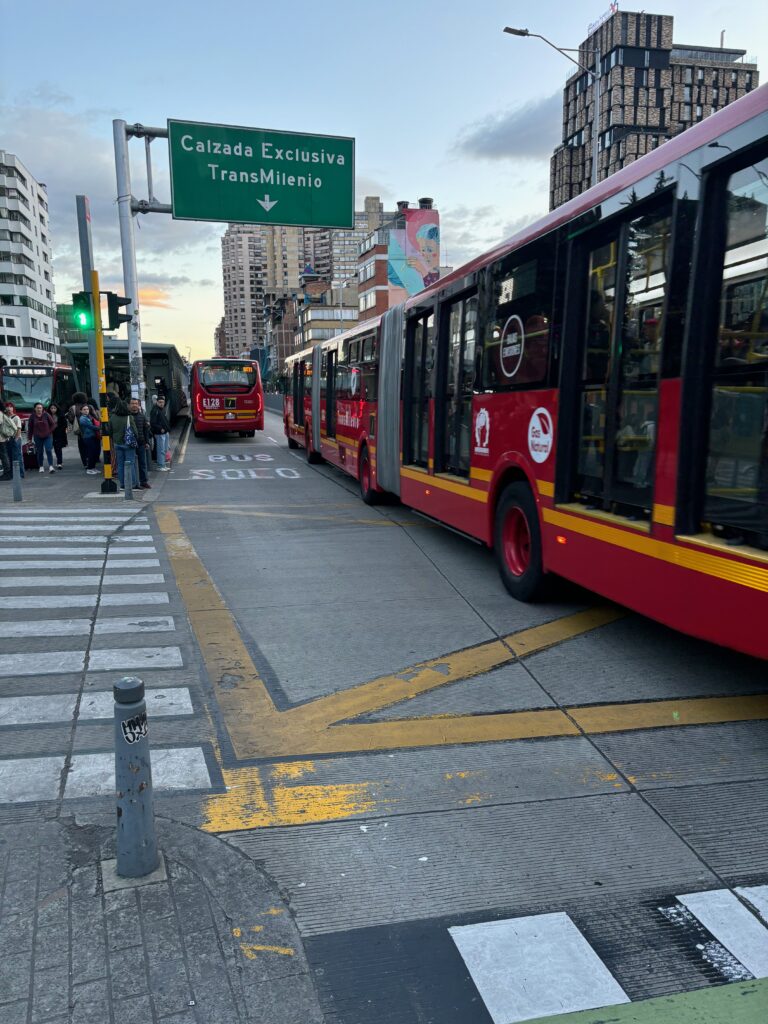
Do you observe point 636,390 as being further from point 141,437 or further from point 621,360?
point 141,437

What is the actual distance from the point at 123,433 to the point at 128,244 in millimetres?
4566

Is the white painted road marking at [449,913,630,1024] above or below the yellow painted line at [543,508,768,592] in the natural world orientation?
below

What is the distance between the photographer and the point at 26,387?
28.0 m

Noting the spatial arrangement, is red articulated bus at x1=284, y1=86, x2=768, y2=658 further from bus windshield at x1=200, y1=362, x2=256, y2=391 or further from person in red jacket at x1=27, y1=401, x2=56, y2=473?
bus windshield at x1=200, y1=362, x2=256, y2=391

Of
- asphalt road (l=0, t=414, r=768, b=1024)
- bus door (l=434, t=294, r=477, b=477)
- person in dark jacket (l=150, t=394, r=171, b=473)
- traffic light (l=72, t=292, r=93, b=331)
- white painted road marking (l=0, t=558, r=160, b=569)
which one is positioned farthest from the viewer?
person in dark jacket (l=150, t=394, r=171, b=473)

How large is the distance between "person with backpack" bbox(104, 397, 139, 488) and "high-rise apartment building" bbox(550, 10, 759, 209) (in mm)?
90514

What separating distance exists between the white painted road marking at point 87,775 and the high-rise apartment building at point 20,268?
9486 centimetres

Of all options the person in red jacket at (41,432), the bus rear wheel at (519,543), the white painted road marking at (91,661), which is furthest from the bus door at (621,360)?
the person in red jacket at (41,432)

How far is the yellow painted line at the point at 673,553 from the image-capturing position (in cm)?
405

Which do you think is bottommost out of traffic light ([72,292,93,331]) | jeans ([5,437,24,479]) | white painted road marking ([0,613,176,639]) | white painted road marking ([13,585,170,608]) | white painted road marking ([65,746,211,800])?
white painted road marking ([13,585,170,608])

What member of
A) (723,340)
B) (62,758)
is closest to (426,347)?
(723,340)

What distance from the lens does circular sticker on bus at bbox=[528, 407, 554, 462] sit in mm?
6363

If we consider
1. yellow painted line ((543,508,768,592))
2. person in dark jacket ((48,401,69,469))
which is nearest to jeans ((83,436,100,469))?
person in dark jacket ((48,401,69,469))

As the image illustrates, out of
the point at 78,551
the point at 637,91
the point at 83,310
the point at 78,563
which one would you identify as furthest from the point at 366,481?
the point at 637,91
